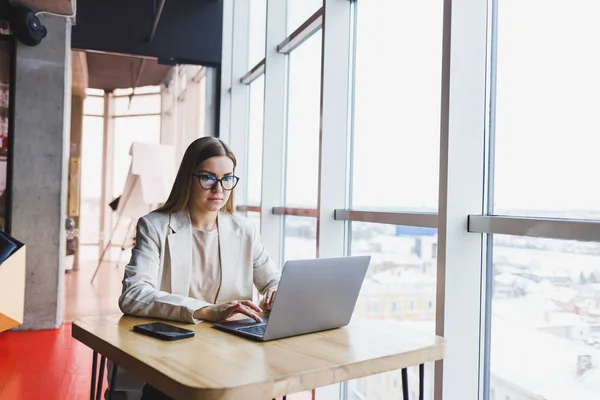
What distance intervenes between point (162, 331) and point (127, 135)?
8415 mm

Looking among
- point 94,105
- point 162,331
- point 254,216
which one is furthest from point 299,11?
point 94,105

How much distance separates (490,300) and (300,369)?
43.4 inches

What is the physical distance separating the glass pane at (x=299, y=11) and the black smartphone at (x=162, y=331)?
2668 millimetres

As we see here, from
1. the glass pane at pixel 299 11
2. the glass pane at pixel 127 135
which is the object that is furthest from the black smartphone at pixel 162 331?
the glass pane at pixel 127 135

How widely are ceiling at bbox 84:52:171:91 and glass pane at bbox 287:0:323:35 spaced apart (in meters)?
4.48

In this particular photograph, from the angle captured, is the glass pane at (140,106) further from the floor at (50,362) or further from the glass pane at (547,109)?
the glass pane at (547,109)

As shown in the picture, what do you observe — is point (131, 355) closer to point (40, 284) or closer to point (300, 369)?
point (300, 369)

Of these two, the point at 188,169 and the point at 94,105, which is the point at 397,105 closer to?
the point at 188,169

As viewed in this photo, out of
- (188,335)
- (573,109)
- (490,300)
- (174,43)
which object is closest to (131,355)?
(188,335)

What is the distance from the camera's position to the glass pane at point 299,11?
3873mm

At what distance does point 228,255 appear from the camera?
2.16 metres

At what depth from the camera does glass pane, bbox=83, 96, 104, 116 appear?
931cm

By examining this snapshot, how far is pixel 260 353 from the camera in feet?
4.58

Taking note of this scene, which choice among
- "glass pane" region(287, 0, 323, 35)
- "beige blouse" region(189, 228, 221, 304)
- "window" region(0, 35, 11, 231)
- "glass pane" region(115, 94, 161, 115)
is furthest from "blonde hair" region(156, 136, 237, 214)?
"glass pane" region(115, 94, 161, 115)
